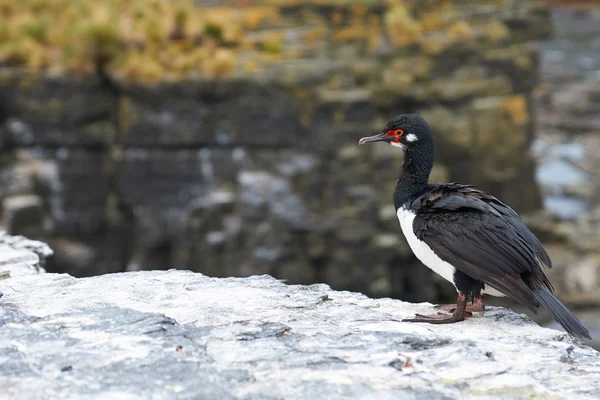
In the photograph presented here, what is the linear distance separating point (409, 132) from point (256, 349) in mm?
2107

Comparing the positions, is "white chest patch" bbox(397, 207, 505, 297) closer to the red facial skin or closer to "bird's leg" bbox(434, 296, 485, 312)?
"bird's leg" bbox(434, 296, 485, 312)

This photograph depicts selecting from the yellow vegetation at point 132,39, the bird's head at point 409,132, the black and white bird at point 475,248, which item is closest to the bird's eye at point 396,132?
the bird's head at point 409,132

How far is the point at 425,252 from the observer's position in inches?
198

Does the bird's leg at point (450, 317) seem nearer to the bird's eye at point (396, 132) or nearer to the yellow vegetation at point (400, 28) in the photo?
the bird's eye at point (396, 132)

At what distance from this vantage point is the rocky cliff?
3.59m

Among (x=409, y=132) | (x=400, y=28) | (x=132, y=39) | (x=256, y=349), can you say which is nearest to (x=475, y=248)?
(x=409, y=132)

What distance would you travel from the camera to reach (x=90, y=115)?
13.6 m

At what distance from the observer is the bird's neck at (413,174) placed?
5.36 m

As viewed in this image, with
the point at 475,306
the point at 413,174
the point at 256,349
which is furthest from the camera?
the point at 413,174

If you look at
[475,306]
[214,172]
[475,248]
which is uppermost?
[475,248]

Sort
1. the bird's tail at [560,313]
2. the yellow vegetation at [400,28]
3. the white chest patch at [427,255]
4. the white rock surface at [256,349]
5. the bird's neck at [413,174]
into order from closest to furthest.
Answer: the white rock surface at [256,349] < the bird's tail at [560,313] < the white chest patch at [427,255] < the bird's neck at [413,174] < the yellow vegetation at [400,28]

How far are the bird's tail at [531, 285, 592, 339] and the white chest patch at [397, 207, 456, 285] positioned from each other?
1.69 feet

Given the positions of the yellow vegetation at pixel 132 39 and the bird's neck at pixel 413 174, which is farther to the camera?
the yellow vegetation at pixel 132 39

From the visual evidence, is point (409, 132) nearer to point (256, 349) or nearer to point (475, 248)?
point (475, 248)
